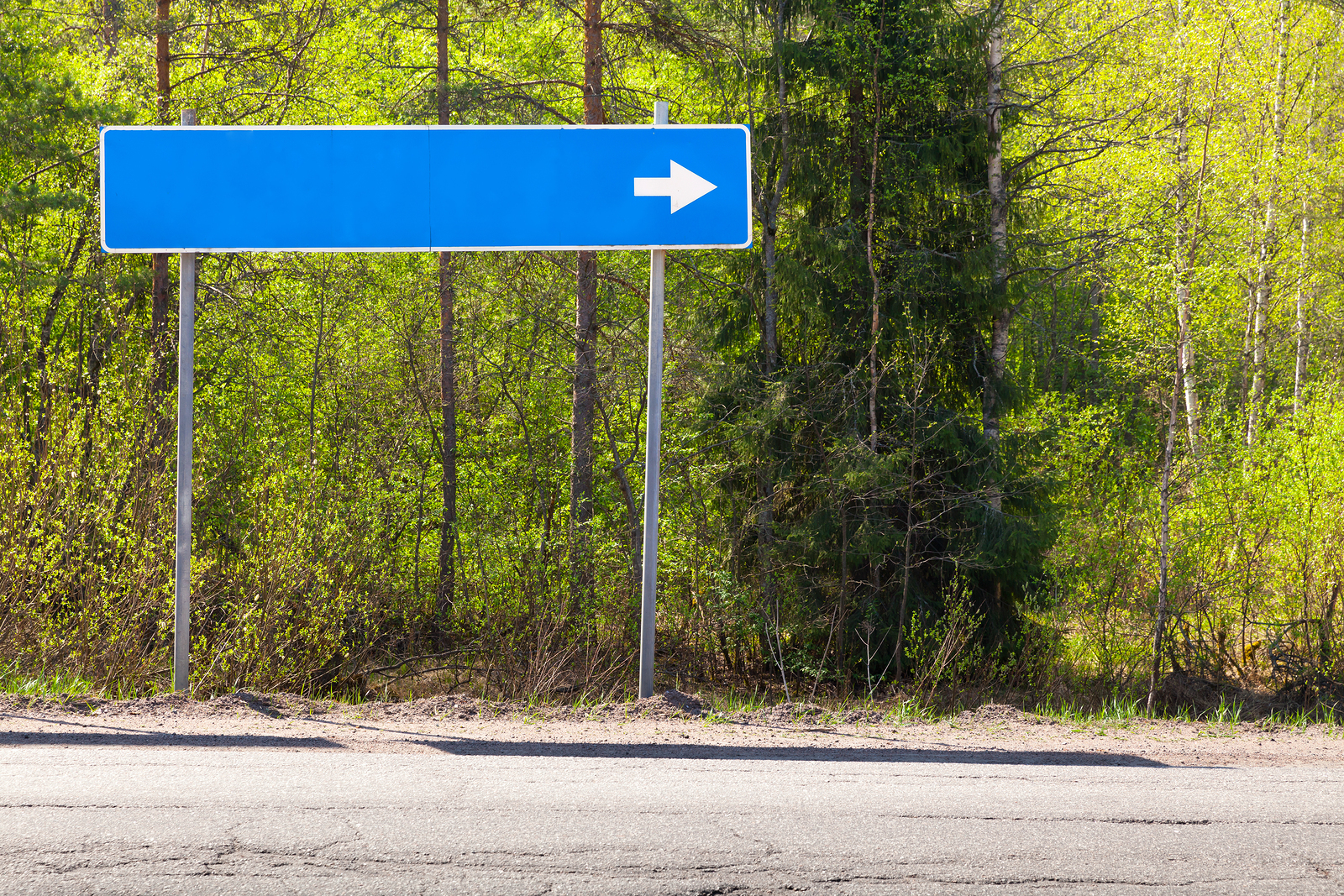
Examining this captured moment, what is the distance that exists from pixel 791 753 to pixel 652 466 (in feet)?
6.56

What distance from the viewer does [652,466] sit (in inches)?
246

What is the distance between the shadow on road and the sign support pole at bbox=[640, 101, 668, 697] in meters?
1.07

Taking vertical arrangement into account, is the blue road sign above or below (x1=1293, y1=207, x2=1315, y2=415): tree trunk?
below

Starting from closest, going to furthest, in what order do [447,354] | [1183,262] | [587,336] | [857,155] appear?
[1183,262]
[857,155]
[587,336]
[447,354]

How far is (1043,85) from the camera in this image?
498 inches

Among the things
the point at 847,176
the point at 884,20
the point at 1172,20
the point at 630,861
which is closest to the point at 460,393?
the point at 847,176

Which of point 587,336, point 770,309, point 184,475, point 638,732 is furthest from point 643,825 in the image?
point 587,336

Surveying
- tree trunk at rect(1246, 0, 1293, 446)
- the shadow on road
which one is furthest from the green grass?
tree trunk at rect(1246, 0, 1293, 446)

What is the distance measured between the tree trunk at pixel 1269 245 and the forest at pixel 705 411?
1822 mm

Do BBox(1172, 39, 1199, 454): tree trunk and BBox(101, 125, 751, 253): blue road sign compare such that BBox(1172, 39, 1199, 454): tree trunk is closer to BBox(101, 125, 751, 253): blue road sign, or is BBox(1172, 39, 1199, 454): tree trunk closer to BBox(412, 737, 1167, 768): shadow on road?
BBox(101, 125, 751, 253): blue road sign

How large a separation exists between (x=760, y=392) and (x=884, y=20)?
176 inches

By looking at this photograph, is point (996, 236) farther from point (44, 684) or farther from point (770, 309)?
point (44, 684)

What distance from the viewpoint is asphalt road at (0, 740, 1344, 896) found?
3.36 metres

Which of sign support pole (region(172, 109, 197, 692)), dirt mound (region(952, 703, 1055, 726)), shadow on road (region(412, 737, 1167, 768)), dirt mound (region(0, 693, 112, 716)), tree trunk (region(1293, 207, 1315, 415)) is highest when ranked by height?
tree trunk (region(1293, 207, 1315, 415))
